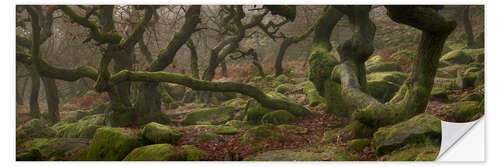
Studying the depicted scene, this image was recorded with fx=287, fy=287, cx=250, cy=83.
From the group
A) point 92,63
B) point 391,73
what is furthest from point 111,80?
point 391,73

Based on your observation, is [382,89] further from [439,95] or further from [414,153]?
[414,153]

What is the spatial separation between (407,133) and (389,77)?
2887 mm

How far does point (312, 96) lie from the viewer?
6.83 meters

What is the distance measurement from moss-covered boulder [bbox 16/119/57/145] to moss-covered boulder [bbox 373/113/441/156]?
6195 mm

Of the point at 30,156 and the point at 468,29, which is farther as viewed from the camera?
the point at 468,29

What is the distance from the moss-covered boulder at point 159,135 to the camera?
5.31 m

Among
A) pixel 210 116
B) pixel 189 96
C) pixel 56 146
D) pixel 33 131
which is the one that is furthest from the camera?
pixel 189 96

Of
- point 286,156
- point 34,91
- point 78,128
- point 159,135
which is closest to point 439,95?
point 286,156

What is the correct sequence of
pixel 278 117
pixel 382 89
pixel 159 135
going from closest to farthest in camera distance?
pixel 159 135
pixel 278 117
pixel 382 89

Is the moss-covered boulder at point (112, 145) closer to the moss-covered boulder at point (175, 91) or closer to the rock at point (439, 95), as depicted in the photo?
the moss-covered boulder at point (175, 91)

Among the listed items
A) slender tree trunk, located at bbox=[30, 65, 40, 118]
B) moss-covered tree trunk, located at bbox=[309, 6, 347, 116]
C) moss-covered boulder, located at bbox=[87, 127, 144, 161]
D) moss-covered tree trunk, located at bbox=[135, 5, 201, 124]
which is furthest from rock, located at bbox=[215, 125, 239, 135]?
→ slender tree trunk, located at bbox=[30, 65, 40, 118]

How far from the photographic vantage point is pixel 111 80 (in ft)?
20.9

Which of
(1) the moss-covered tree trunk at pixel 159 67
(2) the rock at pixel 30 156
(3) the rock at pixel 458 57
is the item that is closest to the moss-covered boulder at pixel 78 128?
(2) the rock at pixel 30 156

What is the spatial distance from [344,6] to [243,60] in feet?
9.57
